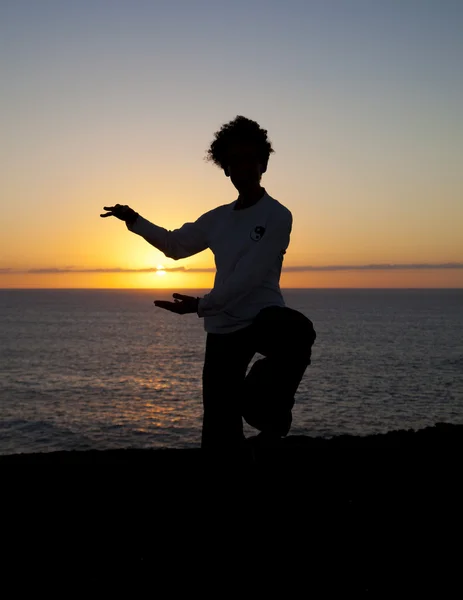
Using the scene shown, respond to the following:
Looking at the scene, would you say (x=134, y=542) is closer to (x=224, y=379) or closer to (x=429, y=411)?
(x=224, y=379)

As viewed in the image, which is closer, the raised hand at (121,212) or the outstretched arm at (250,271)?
the outstretched arm at (250,271)

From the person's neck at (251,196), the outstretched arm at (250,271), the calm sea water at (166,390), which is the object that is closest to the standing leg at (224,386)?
the outstretched arm at (250,271)

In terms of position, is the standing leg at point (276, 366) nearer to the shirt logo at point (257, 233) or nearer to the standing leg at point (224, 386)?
the standing leg at point (224, 386)

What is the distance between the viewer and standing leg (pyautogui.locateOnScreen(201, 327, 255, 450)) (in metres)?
5.32

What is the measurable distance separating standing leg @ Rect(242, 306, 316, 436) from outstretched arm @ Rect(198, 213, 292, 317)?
0.28m

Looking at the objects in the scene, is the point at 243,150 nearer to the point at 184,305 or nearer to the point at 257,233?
the point at 257,233

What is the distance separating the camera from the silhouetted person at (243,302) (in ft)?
16.3

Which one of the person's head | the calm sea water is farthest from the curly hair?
the calm sea water

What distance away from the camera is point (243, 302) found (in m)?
5.16

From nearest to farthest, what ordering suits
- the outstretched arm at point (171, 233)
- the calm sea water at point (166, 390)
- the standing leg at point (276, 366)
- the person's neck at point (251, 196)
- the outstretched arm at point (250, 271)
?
the outstretched arm at point (250, 271) < the standing leg at point (276, 366) < the person's neck at point (251, 196) < the outstretched arm at point (171, 233) < the calm sea water at point (166, 390)

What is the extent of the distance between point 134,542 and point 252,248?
2310mm

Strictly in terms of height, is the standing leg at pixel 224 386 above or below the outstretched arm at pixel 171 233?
below

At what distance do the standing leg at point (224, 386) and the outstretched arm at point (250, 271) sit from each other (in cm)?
40

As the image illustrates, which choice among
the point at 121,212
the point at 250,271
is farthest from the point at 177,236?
the point at 250,271
